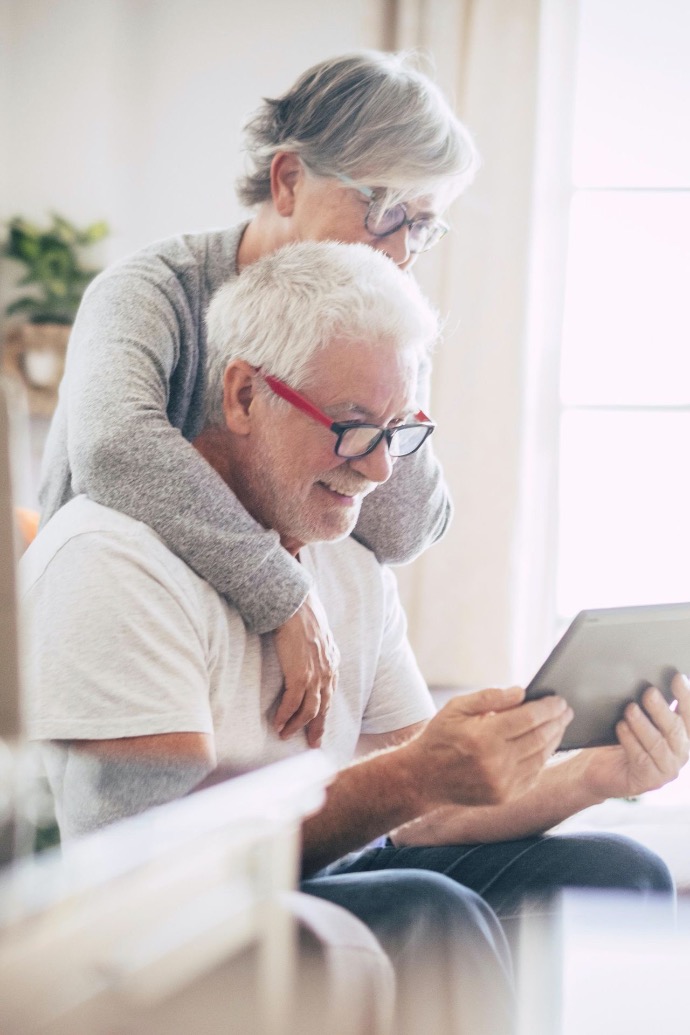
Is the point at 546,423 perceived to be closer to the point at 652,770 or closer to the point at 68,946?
the point at 652,770

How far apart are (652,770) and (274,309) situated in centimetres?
68

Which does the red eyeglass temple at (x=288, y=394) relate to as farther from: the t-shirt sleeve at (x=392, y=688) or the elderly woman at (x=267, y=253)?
the t-shirt sleeve at (x=392, y=688)

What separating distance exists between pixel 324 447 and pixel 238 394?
0.39 ft

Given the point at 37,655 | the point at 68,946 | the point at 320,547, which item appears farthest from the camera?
the point at 320,547

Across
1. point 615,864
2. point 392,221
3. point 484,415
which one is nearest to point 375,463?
point 392,221

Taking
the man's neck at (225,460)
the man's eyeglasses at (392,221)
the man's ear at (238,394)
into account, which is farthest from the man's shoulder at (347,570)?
the man's eyeglasses at (392,221)

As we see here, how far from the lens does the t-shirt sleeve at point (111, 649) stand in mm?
1042

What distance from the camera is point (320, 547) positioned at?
1446 millimetres

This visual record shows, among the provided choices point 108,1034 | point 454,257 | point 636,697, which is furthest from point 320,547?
point 454,257

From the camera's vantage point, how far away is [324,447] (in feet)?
4.21

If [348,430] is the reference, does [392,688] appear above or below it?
below

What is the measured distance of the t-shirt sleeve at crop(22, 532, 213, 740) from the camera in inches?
41.0

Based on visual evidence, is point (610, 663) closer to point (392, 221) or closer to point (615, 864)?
point (615, 864)

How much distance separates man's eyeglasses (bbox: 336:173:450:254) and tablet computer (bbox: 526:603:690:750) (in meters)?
0.67
